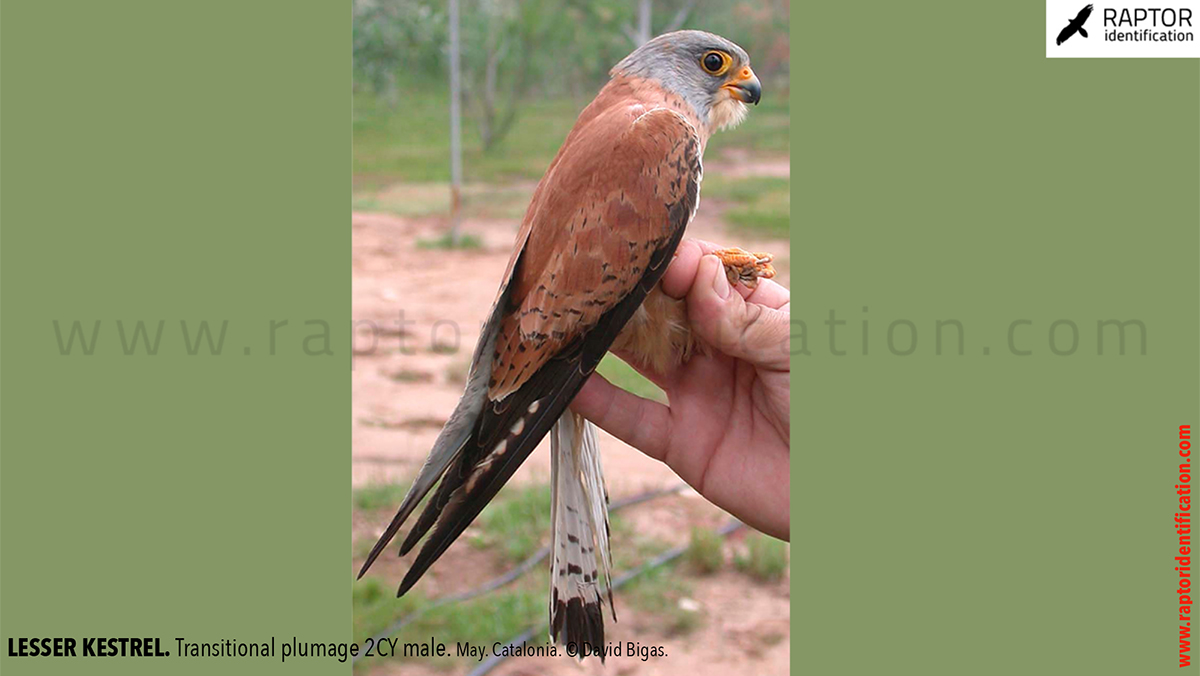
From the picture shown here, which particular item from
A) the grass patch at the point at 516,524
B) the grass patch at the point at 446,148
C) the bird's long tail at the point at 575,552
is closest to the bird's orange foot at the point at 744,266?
the bird's long tail at the point at 575,552

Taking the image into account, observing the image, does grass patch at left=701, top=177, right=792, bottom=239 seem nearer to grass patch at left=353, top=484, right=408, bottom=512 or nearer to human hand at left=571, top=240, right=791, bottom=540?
grass patch at left=353, top=484, right=408, bottom=512

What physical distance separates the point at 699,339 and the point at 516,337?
50cm

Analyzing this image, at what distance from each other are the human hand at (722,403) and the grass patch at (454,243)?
6.17 meters

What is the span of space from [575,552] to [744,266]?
785 millimetres

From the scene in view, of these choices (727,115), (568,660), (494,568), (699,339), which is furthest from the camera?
(494,568)

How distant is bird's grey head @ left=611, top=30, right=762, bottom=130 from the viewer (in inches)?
90.2

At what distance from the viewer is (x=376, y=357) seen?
582 centimetres

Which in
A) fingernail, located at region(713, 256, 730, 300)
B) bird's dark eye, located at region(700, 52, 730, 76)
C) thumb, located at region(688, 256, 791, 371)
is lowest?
thumb, located at region(688, 256, 791, 371)

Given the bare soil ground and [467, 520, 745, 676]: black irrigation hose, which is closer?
[467, 520, 745, 676]: black irrigation hose

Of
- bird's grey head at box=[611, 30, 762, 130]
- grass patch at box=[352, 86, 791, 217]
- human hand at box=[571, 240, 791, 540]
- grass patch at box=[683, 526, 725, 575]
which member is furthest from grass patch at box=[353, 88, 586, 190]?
human hand at box=[571, 240, 791, 540]

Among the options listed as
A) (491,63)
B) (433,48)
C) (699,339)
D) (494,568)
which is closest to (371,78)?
(433,48)

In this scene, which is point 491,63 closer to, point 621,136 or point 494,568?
point 494,568

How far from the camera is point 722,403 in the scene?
2316 millimetres

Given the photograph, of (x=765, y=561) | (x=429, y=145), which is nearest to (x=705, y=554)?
(x=765, y=561)
